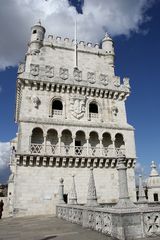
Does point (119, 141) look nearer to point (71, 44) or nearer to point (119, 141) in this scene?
point (119, 141)

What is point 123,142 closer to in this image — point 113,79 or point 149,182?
point 149,182

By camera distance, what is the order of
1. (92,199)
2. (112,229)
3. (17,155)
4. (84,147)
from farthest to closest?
(84,147)
(17,155)
(92,199)
(112,229)

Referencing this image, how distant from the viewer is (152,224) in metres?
8.33

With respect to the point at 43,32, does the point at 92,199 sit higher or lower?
lower

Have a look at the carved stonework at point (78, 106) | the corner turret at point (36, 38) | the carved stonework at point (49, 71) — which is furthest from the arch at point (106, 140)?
the corner turret at point (36, 38)

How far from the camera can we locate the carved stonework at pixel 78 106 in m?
24.1

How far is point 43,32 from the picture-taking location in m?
27.4

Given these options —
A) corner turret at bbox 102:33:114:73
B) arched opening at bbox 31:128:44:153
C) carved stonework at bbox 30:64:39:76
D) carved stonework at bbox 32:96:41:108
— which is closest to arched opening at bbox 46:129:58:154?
arched opening at bbox 31:128:44:153

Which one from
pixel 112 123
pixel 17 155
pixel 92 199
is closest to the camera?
pixel 92 199

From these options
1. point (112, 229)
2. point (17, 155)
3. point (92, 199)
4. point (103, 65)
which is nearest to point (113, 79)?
point (103, 65)

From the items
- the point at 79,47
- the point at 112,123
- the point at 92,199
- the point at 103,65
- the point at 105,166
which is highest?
the point at 79,47

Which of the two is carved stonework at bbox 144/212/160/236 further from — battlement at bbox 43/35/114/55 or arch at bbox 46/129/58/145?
battlement at bbox 43/35/114/55

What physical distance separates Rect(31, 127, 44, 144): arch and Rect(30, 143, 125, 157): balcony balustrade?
889 millimetres

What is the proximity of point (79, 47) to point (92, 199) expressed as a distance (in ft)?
68.0
